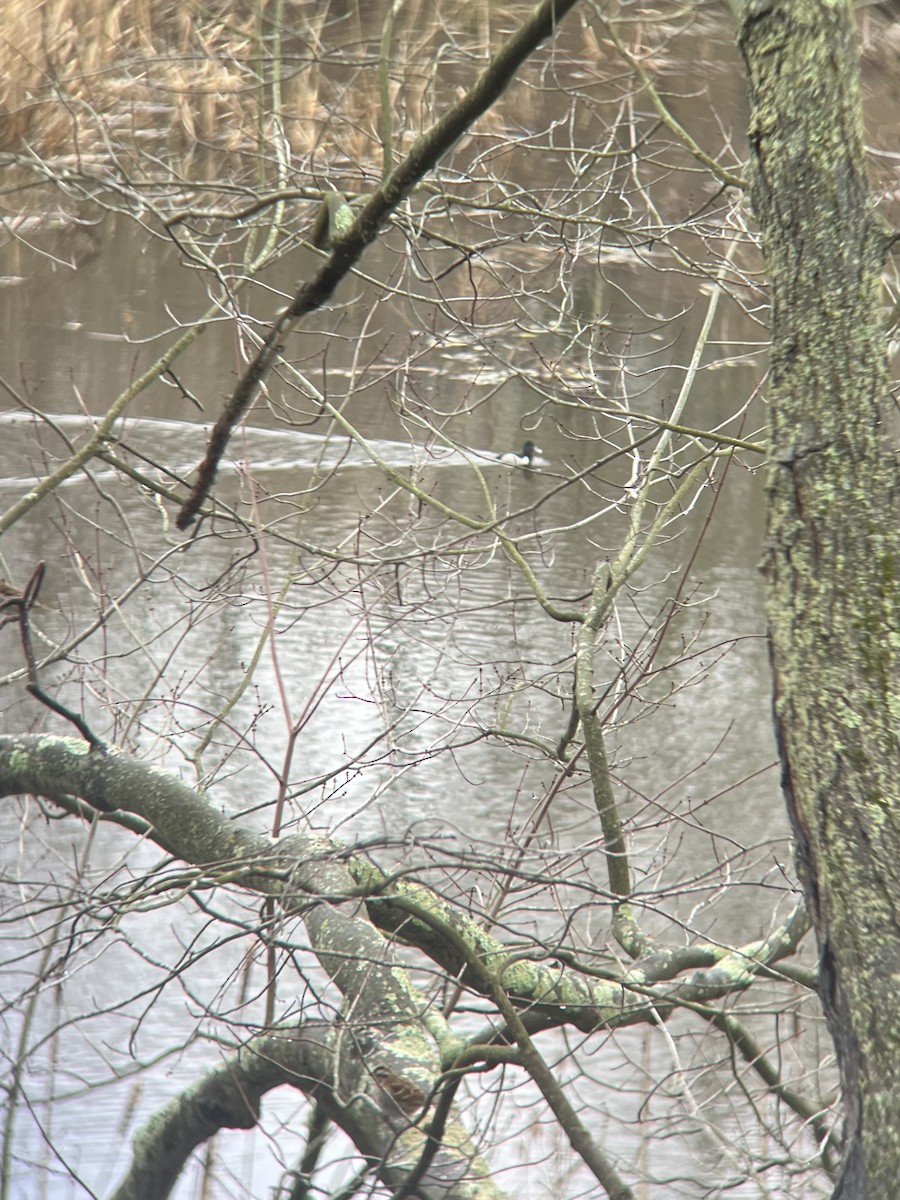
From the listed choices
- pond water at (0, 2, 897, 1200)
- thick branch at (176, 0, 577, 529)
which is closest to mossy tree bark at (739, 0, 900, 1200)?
thick branch at (176, 0, 577, 529)

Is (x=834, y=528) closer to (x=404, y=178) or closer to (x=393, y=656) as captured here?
(x=404, y=178)

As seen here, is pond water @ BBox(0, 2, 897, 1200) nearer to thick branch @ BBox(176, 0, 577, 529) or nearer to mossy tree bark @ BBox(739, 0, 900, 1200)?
thick branch @ BBox(176, 0, 577, 529)

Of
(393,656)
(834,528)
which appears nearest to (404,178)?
(834,528)

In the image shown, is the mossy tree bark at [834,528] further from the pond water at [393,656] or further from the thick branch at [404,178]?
the pond water at [393,656]

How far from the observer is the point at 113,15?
7.35 meters

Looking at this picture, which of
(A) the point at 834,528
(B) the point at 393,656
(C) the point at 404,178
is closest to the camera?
(A) the point at 834,528

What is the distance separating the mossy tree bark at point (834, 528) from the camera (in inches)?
50.2

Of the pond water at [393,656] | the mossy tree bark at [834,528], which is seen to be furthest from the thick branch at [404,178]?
the pond water at [393,656]

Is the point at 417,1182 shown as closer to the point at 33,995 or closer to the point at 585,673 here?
the point at 33,995

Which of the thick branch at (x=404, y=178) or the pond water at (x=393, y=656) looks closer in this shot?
the thick branch at (x=404, y=178)

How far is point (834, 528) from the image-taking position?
133 cm

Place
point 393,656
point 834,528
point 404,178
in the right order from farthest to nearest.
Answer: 1. point 393,656
2. point 404,178
3. point 834,528

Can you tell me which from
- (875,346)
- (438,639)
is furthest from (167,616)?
(875,346)

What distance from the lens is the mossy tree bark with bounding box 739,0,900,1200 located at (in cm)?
127
